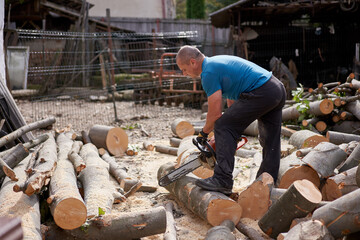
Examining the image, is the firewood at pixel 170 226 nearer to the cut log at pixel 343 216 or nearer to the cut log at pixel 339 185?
the cut log at pixel 343 216

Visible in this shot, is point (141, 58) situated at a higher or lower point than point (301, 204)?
higher

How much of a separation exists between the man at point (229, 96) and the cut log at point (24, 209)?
4.86ft

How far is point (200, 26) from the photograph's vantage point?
20.0 m

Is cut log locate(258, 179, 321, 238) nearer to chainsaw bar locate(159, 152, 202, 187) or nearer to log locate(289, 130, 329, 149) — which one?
chainsaw bar locate(159, 152, 202, 187)

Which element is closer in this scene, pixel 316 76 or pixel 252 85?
pixel 252 85

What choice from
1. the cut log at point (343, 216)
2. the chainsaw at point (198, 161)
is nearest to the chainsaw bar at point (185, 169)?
the chainsaw at point (198, 161)

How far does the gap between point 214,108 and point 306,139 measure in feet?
7.72

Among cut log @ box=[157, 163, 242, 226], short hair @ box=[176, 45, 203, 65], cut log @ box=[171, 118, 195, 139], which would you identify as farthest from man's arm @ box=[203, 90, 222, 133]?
cut log @ box=[171, 118, 195, 139]

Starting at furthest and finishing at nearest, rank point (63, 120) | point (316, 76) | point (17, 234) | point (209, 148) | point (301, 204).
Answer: point (316, 76) → point (63, 120) → point (209, 148) → point (301, 204) → point (17, 234)

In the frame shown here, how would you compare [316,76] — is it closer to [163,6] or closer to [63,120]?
[63,120]

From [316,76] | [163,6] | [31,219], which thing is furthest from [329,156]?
[163,6]

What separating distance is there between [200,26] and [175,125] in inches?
535

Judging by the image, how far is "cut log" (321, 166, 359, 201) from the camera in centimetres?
355

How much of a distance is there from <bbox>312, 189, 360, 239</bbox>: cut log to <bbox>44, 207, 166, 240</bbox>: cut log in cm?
125
